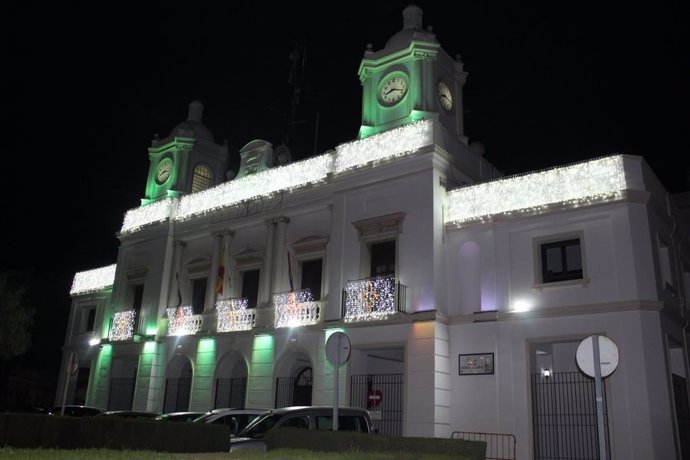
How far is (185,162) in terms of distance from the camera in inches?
1098

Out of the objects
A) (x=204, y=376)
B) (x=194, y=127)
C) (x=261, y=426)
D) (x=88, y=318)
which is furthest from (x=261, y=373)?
(x=88, y=318)

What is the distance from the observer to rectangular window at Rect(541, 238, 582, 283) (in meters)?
17.0

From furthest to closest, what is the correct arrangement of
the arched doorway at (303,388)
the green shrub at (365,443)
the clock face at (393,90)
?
the arched doorway at (303,388) < the clock face at (393,90) < the green shrub at (365,443)

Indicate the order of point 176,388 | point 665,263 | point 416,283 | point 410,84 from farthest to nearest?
point 176,388, point 410,84, point 416,283, point 665,263

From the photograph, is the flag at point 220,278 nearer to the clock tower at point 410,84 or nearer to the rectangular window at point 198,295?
the rectangular window at point 198,295

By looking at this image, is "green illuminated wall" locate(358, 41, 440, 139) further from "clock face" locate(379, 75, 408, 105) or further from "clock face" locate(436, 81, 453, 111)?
"clock face" locate(436, 81, 453, 111)

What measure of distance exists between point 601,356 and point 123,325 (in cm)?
2239

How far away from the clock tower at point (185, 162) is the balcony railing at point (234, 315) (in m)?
6.88

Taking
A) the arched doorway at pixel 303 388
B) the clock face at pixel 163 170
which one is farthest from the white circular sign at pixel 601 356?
the clock face at pixel 163 170

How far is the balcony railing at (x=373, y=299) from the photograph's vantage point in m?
18.2

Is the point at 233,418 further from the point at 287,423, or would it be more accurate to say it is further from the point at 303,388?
the point at 303,388

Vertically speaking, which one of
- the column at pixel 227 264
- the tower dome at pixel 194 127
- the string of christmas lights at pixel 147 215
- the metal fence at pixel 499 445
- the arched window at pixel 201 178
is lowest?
the metal fence at pixel 499 445

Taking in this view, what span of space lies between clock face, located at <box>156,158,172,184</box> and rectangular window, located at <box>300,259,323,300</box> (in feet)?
32.1

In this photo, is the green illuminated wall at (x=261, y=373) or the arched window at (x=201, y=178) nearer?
the green illuminated wall at (x=261, y=373)
